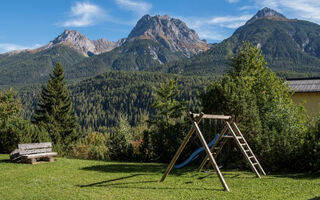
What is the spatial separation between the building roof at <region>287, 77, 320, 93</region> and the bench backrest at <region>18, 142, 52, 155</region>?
21.4 m

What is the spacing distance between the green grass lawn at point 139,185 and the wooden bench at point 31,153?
5.19ft

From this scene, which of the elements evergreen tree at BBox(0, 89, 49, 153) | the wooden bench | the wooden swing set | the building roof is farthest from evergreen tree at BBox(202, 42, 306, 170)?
evergreen tree at BBox(0, 89, 49, 153)

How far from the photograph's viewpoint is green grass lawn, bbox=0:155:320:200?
8867 mm

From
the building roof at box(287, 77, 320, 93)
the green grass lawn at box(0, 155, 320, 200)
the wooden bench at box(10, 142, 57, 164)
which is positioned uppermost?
the building roof at box(287, 77, 320, 93)

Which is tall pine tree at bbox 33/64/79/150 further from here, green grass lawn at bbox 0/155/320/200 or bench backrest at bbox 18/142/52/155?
green grass lawn at bbox 0/155/320/200

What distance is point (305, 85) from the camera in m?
27.2

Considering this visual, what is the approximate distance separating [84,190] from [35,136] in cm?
1374

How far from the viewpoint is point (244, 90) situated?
51.4 feet

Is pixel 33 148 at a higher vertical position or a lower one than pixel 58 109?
lower

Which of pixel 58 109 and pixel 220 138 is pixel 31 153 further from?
pixel 58 109

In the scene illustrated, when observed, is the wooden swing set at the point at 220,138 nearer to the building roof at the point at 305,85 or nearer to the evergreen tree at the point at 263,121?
the evergreen tree at the point at 263,121

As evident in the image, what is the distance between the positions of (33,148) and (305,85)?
912 inches

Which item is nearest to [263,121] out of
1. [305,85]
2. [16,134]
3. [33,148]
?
[33,148]

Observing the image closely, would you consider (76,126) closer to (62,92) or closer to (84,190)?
(62,92)
